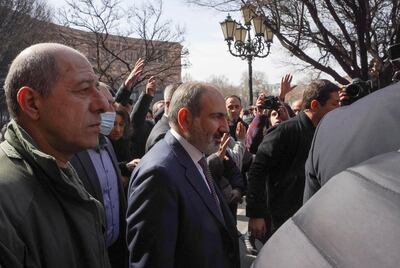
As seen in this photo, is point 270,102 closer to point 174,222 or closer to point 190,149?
Result: point 190,149

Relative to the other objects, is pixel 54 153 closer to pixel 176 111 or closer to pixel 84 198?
pixel 84 198

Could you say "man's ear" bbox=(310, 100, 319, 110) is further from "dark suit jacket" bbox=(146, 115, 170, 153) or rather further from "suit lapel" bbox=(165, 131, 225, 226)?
"suit lapel" bbox=(165, 131, 225, 226)

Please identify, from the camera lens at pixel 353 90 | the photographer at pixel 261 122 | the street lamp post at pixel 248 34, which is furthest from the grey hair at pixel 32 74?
the street lamp post at pixel 248 34

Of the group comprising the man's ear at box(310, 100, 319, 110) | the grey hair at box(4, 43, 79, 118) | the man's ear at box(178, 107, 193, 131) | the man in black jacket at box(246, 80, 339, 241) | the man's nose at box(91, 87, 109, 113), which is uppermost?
the grey hair at box(4, 43, 79, 118)

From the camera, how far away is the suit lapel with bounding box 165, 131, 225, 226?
2.17 metres

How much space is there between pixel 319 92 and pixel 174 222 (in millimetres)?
2108

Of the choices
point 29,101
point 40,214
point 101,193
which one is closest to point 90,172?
point 101,193

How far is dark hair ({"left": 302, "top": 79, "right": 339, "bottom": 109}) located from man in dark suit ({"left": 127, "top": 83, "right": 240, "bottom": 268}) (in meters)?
1.70

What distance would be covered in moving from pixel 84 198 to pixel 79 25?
1753cm

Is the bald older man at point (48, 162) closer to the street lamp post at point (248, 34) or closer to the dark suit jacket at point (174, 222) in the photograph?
the dark suit jacket at point (174, 222)

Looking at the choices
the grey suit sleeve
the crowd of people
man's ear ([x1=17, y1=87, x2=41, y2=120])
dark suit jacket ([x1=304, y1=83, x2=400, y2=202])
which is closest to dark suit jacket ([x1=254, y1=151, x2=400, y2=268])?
the crowd of people

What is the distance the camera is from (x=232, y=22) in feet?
32.7

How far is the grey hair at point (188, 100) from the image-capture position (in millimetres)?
2406

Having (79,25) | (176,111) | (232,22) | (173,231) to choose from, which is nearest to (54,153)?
(173,231)
